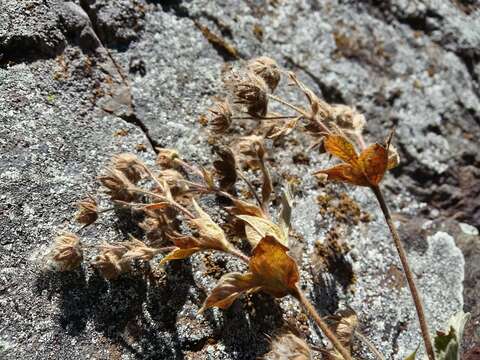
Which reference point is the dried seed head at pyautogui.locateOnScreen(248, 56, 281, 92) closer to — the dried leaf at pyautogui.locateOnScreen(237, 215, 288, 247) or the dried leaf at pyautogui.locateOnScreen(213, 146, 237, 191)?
the dried leaf at pyautogui.locateOnScreen(213, 146, 237, 191)

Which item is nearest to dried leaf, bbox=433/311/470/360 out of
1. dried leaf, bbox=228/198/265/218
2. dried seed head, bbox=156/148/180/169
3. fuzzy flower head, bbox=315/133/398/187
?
fuzzy flower head, bbox=315/133/398/187

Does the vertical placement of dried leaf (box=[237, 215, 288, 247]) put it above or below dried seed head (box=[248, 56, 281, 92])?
below

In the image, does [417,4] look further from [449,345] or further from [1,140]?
[1,140]

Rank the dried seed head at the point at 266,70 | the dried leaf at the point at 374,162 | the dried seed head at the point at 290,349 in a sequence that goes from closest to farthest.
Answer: the dried seed head at the point at 290,349, the dried leaf at the point at 374,162, the dried seed head at the point at 266,70

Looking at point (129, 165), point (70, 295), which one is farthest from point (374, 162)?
point (70, 295)

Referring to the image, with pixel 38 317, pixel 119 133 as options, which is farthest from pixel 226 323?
pixel 119 133

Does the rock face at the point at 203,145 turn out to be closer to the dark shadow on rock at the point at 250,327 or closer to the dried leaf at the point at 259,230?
the dark shadow on rock at the point at 250,327

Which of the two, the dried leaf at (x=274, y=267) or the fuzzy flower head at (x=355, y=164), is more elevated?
the fuzzy flower head at (x=355, y=164)

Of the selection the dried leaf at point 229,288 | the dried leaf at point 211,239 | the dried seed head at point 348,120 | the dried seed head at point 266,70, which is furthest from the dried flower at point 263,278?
the dried seed head at point 348,120

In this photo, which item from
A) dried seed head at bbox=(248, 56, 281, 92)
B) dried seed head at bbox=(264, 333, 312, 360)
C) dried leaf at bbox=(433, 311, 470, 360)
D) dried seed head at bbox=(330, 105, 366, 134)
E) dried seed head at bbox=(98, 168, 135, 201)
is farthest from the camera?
dried seed head at bbox=(330, 105, 366, 134)
